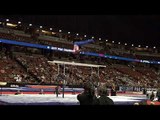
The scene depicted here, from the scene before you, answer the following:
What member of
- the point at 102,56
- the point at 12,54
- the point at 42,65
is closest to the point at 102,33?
the point at 102,56

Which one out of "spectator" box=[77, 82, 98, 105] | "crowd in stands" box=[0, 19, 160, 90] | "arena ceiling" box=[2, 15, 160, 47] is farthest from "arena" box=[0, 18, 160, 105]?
"spectator" box=[77, 82, 98, 105]

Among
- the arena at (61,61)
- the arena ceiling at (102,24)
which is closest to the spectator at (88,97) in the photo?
the arena at (61,61)

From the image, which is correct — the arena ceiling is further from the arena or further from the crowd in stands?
the crowd in stands

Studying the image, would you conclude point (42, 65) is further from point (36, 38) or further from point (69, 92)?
point (69, 92)

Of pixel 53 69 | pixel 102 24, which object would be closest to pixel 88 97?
pixel 53 69

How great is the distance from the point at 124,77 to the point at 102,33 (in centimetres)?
719

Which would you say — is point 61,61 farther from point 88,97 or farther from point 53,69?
point 88,97

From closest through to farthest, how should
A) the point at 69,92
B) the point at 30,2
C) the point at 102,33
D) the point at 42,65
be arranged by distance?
the point at 30,2 → the point at 69,92 → the point at 42,65 → the point at 102,33

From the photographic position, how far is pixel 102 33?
3844 cm

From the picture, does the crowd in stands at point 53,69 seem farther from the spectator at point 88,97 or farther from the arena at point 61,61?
the spectator at point 88,97

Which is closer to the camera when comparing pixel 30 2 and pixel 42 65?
pixel 30 2

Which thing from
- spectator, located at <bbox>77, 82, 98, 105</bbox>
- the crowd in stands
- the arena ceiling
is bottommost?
spectator, located at <bbox>77, 82, 98, 105</bbox>
